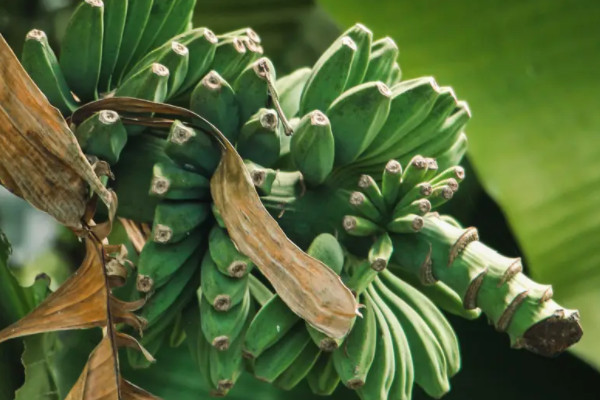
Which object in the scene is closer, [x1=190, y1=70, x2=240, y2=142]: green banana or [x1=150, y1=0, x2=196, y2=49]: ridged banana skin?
[x1=190, y1=70, x2=240, y2=142]: green banana

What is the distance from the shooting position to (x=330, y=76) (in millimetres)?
682

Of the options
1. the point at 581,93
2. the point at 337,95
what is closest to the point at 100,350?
the point at 337,95

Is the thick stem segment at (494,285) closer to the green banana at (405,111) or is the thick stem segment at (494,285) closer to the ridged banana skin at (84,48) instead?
the green banana at (405,111)

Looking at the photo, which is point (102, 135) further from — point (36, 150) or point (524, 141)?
point (524, 141)

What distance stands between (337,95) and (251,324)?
0.19m

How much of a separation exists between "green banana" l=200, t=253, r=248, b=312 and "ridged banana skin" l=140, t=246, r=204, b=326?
0.09 ft

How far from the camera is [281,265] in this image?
0.57m

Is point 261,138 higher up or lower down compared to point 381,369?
higher up

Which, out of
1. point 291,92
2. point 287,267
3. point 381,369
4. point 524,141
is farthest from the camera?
point 524,141

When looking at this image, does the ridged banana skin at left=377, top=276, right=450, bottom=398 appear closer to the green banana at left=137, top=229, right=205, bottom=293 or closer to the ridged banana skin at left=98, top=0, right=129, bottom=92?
the green banana at left=137, top=229, right=205, bottom=293

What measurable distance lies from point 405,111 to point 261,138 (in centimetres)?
11

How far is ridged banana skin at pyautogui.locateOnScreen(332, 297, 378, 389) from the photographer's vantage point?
0.65 m

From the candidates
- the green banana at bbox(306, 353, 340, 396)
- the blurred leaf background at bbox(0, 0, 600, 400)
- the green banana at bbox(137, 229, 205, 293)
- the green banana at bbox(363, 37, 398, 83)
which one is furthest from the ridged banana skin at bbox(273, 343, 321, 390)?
the blurred leaf background at bbox(0, 0, 600, 400)

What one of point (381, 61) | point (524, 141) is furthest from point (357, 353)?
point (524, 141)
